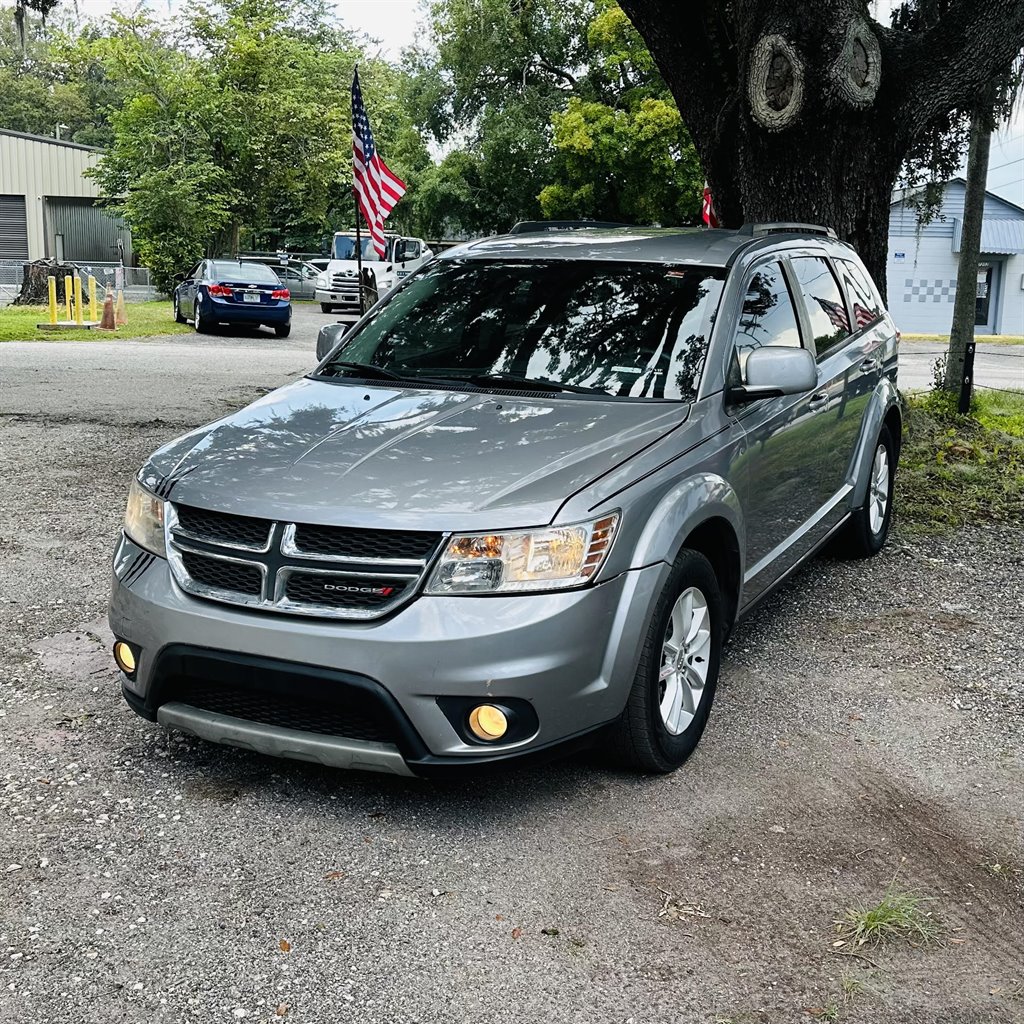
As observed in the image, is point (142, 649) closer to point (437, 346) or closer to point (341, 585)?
point (341, 585)

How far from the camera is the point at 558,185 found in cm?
3900

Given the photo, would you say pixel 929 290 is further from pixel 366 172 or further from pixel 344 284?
pixel 366 172

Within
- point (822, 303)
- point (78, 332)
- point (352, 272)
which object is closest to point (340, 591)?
point (822, 303)

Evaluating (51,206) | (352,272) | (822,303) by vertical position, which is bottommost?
(822,303)

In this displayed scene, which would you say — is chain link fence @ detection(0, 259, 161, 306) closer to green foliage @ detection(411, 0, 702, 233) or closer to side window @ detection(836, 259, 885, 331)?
green foliage @ detection(411, 0, 702, 233)

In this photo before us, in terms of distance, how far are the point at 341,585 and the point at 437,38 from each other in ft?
132

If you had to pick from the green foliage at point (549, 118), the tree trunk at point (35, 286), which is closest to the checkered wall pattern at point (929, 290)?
the green foliage at point (549, 118)

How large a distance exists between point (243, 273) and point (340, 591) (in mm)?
21628

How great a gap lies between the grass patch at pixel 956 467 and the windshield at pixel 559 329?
3.79 m

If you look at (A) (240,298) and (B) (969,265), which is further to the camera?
(A) (240,298)

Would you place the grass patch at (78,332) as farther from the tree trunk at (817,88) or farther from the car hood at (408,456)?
the car hood at (408,456)

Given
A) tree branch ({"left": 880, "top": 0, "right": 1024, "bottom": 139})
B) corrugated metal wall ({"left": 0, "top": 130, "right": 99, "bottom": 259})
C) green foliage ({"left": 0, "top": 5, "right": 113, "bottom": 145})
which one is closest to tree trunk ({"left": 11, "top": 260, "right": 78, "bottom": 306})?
corrugated metal wall ({"left": 0, "top": 130, "right": 99, "bottom": 259})

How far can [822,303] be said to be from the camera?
6.01m

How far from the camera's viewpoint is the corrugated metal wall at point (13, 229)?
133 ft
